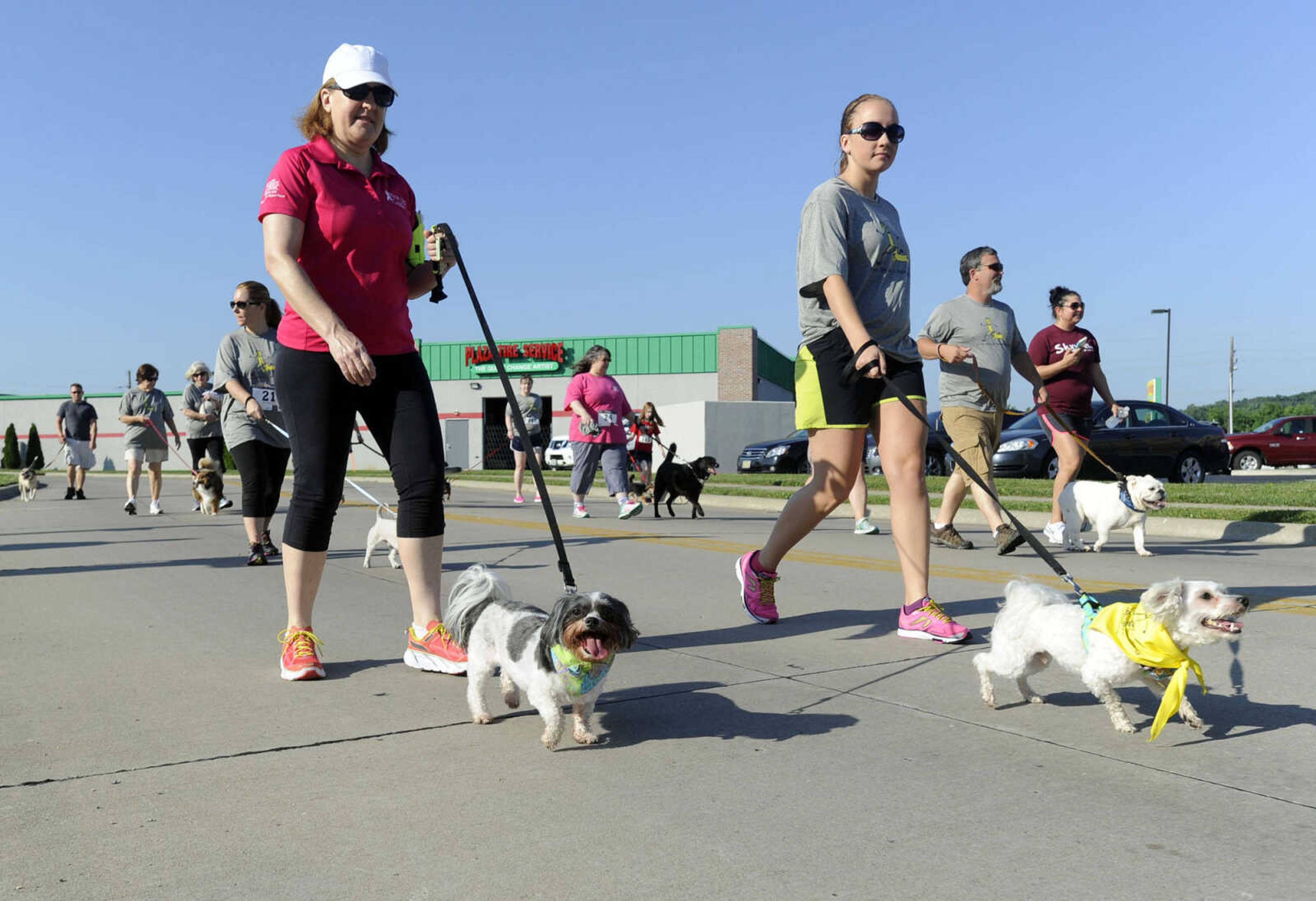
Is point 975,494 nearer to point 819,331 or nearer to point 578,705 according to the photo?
point 819,331

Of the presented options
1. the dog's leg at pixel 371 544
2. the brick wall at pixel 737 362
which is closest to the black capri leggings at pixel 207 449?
the dog's leg at pixel 371 544

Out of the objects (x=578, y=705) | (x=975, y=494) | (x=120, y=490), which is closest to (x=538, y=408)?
(x=975, y=494)

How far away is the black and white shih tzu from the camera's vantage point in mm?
3287

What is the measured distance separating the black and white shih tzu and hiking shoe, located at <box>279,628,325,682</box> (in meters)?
0.68

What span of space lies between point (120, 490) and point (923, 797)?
81.8ft

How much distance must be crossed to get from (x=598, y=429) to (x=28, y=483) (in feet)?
46.6

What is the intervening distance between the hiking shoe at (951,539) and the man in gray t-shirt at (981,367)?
0.38 metres

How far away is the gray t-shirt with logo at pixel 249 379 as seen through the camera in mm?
8008

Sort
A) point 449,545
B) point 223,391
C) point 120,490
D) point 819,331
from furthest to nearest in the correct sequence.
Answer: point 120,490 < point 449,545 < point 223,391 < point 819,331

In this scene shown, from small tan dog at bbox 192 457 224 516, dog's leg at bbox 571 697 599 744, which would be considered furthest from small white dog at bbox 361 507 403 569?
small tan dog at bbox 192 457 224 516

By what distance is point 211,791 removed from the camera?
3027 millimetres

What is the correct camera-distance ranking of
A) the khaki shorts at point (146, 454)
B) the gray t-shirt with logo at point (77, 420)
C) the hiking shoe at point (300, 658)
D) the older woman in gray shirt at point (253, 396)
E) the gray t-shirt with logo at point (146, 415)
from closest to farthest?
the hiking shoe at point (300, 658)
the older woman in gray shirt at point (253, 396)
the gray t-shirt with logo at point (146, 415)
the khaki shorts at point (146, 454)
the gray t-shirt with logo at point (77, 420)

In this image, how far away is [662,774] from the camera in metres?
3.20

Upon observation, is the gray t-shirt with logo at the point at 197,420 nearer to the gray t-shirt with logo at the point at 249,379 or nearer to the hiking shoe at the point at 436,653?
the gray t-shirt with logo at the point at 249,379
